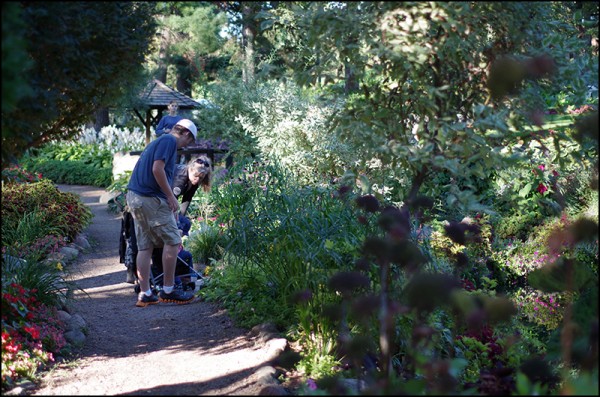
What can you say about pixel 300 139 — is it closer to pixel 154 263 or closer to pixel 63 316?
pixel 154 263

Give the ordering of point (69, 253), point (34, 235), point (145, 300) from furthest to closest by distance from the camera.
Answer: point (69, 253) < point (34, 235) < point (145, 300)

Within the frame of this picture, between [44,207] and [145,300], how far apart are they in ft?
12.0

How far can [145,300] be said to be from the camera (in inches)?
244

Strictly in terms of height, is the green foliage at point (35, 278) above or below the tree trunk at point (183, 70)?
below

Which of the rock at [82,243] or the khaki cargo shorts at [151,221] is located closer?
the khaki cargo shorts at [151,221]

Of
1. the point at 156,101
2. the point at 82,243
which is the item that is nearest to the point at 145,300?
the point at 82,243

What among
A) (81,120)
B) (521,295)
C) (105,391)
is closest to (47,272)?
(81,120)

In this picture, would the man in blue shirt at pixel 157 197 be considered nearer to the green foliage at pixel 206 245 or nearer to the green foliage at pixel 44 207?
the green foliage at pixel 206 245

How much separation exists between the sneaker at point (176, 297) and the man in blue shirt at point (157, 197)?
277mm

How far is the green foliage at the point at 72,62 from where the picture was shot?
3.53 m

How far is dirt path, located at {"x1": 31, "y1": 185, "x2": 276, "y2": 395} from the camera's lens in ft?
12.9

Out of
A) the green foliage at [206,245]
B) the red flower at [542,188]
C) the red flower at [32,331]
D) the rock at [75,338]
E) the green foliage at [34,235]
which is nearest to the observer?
the red flower at [32,331]

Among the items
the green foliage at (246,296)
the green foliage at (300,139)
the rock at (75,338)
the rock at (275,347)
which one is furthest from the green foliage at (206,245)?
the rock at (275,347)

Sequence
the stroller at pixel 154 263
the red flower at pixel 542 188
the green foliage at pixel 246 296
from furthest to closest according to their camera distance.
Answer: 1. the red flower at pixel 542 188
2. the stroller at pixel 154 263
3. the green foliage at pixel 246 296
